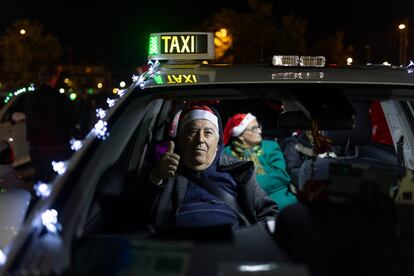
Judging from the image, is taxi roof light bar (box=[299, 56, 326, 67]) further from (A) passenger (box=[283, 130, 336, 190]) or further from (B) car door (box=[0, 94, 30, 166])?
(B) car door (box=[0, 94, 30, 166])

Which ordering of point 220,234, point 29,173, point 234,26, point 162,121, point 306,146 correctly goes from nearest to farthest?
1. point 220,234
2. point 162,121
3. point 306,146
4. point 29,173
5. point 234,26

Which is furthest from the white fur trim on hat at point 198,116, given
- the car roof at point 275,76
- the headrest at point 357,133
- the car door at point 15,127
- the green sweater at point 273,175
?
the car door at point 15,127

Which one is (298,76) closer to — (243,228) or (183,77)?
(183,77)

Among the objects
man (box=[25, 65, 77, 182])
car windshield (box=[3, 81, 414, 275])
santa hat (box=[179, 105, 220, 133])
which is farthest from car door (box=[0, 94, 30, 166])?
car windshield (box=[3, 81, 414, 275])

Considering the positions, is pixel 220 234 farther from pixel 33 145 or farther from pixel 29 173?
pixel 29 173

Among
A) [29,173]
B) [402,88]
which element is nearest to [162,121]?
[402,88]

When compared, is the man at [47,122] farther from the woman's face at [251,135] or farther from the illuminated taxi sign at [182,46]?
the illuminated taxi sign at [182,46]

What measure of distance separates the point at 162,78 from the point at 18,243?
3.85ft

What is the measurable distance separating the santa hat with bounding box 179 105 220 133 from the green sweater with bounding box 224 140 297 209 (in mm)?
1151

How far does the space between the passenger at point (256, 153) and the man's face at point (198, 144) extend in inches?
54.3

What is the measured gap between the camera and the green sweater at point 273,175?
4730 millimetres

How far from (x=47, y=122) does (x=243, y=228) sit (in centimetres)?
527

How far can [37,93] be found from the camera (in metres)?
7.21

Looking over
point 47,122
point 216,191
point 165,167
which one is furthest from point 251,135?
point 47,122
